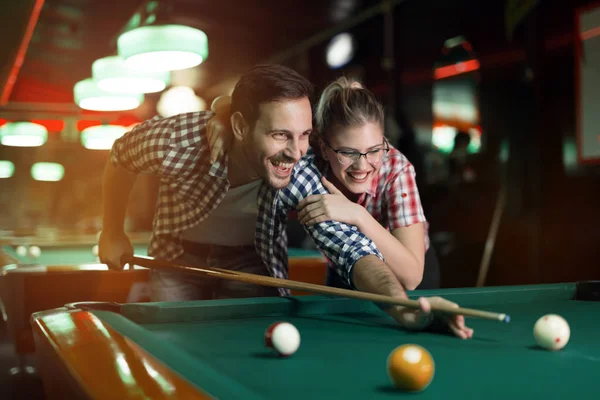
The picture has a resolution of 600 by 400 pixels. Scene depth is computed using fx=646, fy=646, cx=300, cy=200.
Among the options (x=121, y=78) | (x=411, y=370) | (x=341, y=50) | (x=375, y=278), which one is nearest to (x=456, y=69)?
(x=341, y=50)

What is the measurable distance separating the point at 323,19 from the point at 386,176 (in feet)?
14.5

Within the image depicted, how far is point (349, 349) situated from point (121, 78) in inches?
124

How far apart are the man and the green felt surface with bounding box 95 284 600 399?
11.8 inches

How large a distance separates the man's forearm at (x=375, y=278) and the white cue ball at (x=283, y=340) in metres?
0.45

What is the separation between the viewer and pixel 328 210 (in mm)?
1933

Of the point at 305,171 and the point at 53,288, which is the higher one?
the point at 305,171

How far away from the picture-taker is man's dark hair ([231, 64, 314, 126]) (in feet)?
6.67

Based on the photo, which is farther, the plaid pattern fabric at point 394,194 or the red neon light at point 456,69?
the red neon light at point 456,69

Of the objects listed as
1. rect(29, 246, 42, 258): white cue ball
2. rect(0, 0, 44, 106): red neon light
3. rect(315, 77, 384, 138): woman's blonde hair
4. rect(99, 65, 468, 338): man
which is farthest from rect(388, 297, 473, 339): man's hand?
rect(0, 0, 44, 106): red neon light

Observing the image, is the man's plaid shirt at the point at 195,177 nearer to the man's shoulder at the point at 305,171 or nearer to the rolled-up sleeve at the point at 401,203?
the man's shoulder at the point at 305,171

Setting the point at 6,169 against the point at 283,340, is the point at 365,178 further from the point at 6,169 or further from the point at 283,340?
the point at 6,169

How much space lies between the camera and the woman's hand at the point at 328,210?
1933 millimetres

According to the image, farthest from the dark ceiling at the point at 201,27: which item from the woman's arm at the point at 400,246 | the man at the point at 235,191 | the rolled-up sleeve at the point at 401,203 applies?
the woman's arm at the point at 400,246

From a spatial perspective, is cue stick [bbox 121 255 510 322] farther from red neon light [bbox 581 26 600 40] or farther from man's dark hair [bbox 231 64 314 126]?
red neon light [bbox 581 26 600 40]
